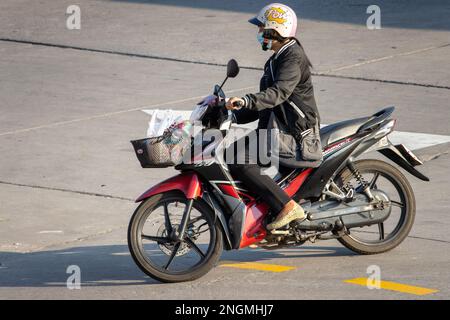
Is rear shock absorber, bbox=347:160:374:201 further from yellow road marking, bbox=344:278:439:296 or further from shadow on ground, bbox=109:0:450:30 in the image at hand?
shadow on ground, bbox=109:0:450:30

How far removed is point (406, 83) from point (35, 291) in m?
7.70

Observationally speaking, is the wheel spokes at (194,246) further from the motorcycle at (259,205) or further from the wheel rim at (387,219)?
the wheel rim at (387,219)

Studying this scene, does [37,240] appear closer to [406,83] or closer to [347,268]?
[347,268]

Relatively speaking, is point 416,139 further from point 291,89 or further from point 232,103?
point 232,103

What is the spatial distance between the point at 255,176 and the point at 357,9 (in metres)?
11.3

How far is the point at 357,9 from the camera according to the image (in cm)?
1883

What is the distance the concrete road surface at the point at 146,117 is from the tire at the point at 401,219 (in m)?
0.08

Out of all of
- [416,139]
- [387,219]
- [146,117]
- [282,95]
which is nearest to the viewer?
[282,95]

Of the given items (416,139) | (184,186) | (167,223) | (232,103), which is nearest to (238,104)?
(232,103)

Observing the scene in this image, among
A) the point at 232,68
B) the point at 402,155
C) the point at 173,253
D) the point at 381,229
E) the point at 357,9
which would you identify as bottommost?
the point at 173,253

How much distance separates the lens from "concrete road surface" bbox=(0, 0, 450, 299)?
26.7ft

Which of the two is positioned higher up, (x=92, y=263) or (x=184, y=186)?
(x=184, y=186)

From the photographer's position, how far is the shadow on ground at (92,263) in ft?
26.8

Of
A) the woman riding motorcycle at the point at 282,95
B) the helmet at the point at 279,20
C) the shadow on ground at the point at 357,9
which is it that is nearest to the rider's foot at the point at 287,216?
the woman riding motorcycle at the point at 282,95
